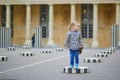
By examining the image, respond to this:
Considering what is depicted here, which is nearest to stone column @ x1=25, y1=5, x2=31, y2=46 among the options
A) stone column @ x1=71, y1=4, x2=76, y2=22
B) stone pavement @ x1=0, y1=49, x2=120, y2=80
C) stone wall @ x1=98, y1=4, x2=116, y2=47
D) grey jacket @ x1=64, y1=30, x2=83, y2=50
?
stone column @ x1=71, y1=4, x2=76, y2=22

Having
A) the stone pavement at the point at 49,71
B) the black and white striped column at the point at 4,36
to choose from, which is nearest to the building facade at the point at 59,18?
the black and white striped column at the point at 4,36

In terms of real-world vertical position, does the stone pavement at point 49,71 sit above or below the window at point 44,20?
below

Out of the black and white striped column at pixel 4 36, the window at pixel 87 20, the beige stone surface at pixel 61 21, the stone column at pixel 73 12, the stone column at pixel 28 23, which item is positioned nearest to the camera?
the black and white striped column at pixel 4 36

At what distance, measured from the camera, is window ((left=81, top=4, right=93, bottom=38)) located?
63.7 metres

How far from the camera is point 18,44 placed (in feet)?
218

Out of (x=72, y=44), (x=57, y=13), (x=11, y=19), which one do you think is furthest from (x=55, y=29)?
(x=72, y=44)

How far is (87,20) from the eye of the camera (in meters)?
64.2

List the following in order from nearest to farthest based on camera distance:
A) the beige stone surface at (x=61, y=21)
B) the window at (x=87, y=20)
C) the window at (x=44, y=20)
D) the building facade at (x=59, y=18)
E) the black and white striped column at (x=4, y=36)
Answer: the black and white striped column at (x=4, y=36) → the building facade at (x=59, y=18) → the beige stone surface at (x=61, y=21) → the window at (x=87, y=20) → the window at (x=44, y=20)

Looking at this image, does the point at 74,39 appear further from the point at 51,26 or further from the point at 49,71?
the point at 51,26

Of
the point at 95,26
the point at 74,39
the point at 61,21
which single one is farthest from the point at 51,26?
the point at 74,39

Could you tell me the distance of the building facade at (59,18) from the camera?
6091 centimetres

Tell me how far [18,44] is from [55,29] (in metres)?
5.97

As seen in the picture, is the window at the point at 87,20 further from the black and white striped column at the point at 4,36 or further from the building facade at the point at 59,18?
the black and white striped column at the point at 4,36

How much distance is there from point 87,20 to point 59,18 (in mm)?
4247
